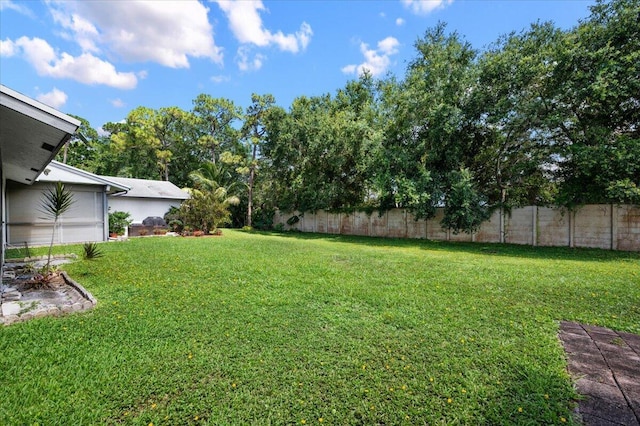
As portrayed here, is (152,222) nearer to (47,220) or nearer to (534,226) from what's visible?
(47,220)

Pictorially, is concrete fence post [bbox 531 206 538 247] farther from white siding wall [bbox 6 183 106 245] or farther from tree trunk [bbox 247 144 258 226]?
tree trunk [bbox 247 144 258 226]

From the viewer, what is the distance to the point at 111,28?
11.7m

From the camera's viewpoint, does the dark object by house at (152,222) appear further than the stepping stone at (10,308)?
Yes

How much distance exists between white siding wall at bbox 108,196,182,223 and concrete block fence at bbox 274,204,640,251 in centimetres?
1460

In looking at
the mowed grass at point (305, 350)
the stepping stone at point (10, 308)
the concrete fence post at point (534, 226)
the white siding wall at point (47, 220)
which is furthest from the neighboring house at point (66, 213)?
the concrete fence post at point (534, 226)

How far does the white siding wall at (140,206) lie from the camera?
61.7 feet

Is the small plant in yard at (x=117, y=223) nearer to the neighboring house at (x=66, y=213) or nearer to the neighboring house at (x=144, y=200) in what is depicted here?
the neighboring house at (x=66, y=213)

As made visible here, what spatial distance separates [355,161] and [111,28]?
1341 cm

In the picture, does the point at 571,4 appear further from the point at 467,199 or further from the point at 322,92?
the point at 322,92

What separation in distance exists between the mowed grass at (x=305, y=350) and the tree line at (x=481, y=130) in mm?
6644

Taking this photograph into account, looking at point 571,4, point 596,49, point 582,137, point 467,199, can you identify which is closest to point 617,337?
point 467,199

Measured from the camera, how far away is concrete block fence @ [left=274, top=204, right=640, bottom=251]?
10383 mm

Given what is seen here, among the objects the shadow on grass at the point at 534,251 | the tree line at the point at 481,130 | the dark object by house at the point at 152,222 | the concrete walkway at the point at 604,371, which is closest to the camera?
the concrete walkway at the point at 604,371

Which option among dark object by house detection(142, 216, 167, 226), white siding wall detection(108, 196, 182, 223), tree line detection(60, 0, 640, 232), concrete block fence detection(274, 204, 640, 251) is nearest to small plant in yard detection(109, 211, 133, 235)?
dark object by house detection(142, 216, 167, 226)
